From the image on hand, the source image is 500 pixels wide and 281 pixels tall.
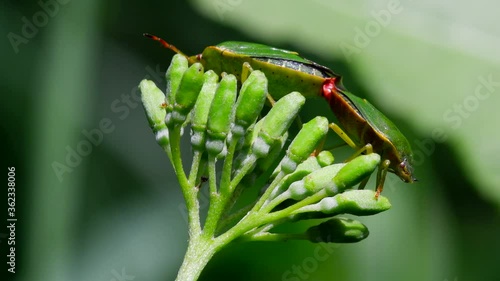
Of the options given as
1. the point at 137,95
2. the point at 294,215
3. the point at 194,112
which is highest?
the point at 194,112

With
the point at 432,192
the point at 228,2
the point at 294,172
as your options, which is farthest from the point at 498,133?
the point at 294,172

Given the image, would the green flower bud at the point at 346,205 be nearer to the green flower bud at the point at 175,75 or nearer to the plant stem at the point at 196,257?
the plant stem at the point at 196,257

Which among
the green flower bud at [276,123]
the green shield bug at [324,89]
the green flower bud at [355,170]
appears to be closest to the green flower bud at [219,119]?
the green flower bud at [276,123]

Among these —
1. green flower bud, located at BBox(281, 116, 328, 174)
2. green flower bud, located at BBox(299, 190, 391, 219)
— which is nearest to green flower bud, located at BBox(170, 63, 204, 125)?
green flower bud, located at BBox(281, 116, 328, 174)

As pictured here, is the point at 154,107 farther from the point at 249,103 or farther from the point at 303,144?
the point at 303,144

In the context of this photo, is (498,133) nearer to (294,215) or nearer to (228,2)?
(228,2)

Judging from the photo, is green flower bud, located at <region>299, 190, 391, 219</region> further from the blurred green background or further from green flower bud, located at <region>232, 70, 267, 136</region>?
the blurred green background

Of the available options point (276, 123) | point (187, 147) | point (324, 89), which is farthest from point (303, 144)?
point (187, 147)

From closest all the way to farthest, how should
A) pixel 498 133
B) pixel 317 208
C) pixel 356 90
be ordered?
pixel 317 208 < pixel 356 90 < pixel 498 133
